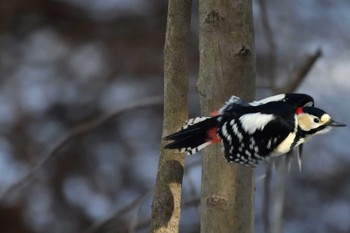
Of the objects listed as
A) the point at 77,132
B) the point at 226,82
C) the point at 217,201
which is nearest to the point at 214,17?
the point at 226,82

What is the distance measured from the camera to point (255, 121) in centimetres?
137

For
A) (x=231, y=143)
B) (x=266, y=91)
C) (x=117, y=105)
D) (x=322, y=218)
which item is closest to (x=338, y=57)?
(x=266, y=91)

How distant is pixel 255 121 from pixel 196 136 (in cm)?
9

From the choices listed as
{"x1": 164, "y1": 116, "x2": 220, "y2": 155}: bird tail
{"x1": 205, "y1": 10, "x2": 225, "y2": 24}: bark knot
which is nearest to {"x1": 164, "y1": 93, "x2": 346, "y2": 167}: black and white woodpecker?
{"x1": 164, "y1": 116, "x2": 220, "y2": 155}: bird tail

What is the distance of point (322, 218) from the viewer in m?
2.30

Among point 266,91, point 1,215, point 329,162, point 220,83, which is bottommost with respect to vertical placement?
point 1,215

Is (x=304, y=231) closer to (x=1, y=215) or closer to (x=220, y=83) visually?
(x=1, y=215)

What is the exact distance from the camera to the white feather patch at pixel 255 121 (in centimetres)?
137

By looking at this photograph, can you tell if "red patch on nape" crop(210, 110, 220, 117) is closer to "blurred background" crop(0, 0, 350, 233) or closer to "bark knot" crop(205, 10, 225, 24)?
"bark knot" crop(205, 10, 225, 24)

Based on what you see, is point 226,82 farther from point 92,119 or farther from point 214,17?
point 92,119

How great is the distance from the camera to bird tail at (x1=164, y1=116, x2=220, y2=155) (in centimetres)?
140

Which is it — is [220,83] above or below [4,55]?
above

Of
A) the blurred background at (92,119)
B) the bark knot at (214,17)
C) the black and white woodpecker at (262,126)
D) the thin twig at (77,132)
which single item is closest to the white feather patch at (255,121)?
the black and white woodpecker at (262,126)

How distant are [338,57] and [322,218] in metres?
0.35
